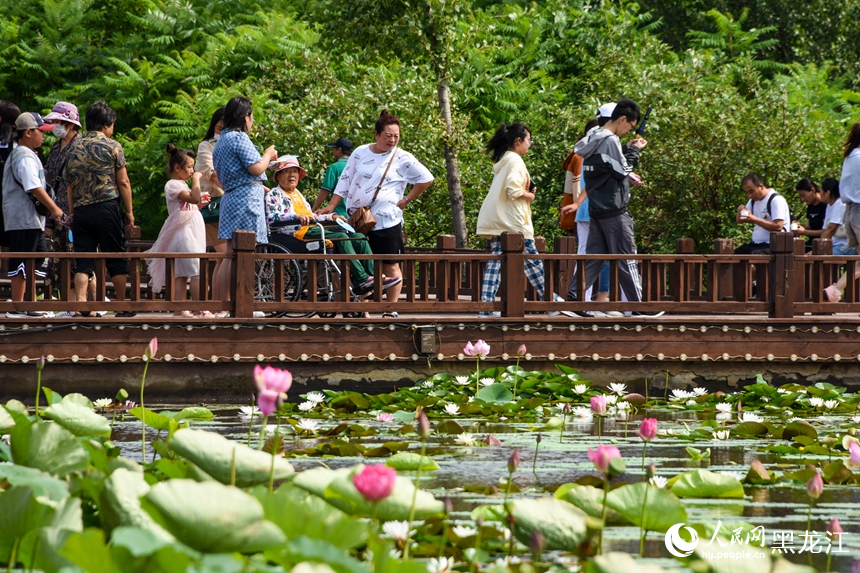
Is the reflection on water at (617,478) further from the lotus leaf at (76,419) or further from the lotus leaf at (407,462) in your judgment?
the lotus leaf at (76,419)

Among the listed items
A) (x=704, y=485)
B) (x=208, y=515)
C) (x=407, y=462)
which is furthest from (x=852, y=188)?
(x=208, y=515)

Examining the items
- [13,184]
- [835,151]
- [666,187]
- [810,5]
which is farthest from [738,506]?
[810,5]

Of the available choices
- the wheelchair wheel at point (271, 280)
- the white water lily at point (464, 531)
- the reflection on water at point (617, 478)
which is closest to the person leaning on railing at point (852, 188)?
the reflection on water at point (617, 478)

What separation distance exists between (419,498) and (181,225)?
664 cm

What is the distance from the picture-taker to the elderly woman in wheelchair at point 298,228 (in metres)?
9.21

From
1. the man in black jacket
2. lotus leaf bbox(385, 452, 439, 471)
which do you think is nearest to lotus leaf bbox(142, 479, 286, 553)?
lotus leaf bbox(385, 452, 439, 471)

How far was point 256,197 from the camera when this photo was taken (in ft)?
27.3

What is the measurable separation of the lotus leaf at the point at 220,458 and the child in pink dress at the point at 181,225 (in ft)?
19.8

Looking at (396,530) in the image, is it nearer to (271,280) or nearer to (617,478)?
(617,478)

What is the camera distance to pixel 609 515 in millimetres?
3400

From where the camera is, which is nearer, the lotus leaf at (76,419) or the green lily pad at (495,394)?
the lotus leaf at (76,419)

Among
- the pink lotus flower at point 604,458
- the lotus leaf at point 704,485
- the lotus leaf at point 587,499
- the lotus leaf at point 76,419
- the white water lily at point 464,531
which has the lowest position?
the lotus leaf at point 704,485

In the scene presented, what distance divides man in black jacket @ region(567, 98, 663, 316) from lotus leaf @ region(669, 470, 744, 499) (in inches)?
188

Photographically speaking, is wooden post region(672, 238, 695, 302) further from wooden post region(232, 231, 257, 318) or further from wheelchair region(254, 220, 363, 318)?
wooden post region(232, 231, 257, 318)
